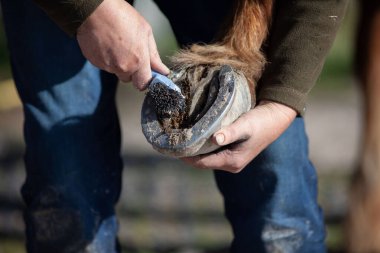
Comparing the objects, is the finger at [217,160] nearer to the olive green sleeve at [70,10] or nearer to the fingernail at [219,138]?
the fingernail at [219,138]

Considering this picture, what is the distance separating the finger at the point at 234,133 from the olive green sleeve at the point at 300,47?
0.13 metres

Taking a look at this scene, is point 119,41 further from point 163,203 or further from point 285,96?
point 163,203

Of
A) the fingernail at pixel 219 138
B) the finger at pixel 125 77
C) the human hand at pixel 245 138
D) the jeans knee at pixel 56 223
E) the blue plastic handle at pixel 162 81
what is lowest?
the jeans knee at pixel 56 223

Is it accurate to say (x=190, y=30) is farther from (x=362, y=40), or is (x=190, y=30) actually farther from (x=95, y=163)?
(x=362, y=40)

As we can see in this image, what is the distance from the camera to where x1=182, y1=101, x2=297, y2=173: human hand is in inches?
75.7

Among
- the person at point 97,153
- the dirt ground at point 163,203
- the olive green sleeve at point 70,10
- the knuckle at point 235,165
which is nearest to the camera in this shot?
the olive green sleeve at point 70,10

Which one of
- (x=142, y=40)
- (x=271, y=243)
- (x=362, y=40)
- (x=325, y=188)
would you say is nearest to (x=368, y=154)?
(x=362, y=40)

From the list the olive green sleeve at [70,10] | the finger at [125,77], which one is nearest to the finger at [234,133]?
the finger at [125,77]

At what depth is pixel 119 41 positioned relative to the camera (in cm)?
188

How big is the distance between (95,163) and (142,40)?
19.3 inches

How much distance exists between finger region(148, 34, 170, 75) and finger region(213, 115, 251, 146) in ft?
0.64

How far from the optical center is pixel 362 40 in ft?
12.4

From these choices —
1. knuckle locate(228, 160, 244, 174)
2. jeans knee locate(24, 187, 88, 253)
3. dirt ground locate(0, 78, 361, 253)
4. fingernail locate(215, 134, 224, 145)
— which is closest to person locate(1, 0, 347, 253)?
jeans knee locate(24, 187, 88, 253)

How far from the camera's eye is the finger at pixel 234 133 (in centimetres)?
186
